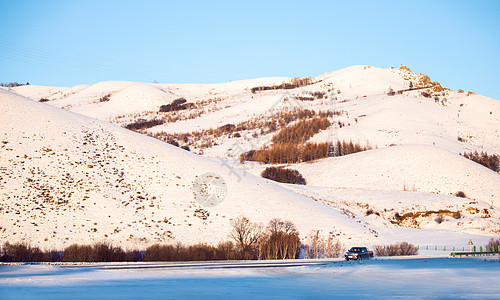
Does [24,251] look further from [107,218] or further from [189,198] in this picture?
[189,198]

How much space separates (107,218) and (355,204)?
3885 centimetres

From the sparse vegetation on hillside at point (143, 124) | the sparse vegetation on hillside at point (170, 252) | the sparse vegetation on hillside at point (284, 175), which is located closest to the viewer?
the sparse vegetation on hillside at point (170, 252)

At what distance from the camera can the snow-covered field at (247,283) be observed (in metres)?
16.7

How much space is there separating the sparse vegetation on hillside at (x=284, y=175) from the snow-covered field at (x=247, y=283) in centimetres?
6704

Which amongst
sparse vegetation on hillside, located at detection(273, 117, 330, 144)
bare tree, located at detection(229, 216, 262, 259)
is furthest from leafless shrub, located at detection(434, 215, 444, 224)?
sparse vegetation on hillside, located at detection(273, 117, 330, 144)

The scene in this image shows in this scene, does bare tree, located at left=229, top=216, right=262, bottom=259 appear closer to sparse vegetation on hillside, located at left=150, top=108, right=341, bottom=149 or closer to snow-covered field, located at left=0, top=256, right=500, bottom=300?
snow-covered field, located at left=0, top=256, right=500, bottom=300

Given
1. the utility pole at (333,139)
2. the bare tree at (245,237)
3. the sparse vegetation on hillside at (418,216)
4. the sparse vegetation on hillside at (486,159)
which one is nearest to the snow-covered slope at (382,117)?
the utility pole at (333,139)

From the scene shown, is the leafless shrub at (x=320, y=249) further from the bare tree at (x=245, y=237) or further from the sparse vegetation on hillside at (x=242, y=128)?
the sparse vegetation on hillside at (x=242, y=128)

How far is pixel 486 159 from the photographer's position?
4377 inches

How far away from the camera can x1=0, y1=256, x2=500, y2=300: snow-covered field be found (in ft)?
54.6

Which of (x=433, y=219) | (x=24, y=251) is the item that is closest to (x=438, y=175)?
(x=433, y=219)

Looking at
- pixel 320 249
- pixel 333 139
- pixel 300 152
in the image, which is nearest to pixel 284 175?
pixel 300 152

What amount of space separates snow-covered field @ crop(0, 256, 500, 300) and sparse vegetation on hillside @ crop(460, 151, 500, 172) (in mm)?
92344

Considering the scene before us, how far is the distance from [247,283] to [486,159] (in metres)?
107
